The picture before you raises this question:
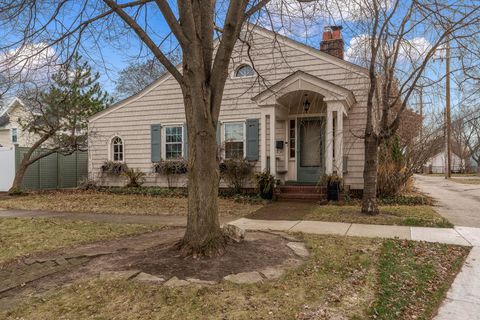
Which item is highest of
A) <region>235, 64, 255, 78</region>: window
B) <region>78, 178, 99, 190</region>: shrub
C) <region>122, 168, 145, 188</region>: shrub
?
<region>235, 64, 255, 78</region>: window

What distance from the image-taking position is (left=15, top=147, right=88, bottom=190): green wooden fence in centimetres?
1669

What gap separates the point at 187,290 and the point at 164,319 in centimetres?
61

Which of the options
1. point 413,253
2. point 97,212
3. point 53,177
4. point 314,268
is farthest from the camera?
point 53,177

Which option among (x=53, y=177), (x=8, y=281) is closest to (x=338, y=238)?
(x=8, y=281)

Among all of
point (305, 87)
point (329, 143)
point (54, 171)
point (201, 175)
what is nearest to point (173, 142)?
point (305, 87)

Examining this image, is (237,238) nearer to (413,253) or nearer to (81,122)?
(413,253)

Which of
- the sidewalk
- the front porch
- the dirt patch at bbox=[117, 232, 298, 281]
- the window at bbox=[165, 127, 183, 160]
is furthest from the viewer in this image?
the window at bbox=[165, 127, 183, 160]

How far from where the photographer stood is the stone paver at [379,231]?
640 cm

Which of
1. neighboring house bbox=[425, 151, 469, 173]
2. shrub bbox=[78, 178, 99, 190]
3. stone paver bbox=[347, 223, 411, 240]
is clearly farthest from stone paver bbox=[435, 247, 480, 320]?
neighboring house bbox=[425, 151, 469, 173]

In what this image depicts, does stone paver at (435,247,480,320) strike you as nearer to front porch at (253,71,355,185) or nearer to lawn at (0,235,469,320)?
lawn at (0,235,469,320)

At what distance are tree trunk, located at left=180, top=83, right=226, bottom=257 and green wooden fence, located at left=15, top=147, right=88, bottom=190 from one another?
13149 mm

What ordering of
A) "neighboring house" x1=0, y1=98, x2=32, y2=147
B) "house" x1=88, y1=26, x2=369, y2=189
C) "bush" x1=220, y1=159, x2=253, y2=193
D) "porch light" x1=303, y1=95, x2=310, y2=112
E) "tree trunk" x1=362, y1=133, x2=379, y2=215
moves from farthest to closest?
1. "neighboring house" x1=0, y1=98, x2=32, y2=147
2. "porch light" x1=303, y1=95, x2=310, y2=112
3. "bush" x1=220, y1=159, x2=253, y2=193
4. "house" x1=88, y1=26, x2=369, y2=189
5. "tree trunk" x1=362, y1=133, x2=379, y2=215

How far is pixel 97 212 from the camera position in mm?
9852

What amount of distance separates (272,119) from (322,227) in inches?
198
